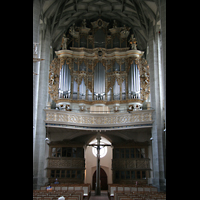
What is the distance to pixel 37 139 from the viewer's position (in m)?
20.5

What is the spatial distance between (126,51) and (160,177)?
1230 cm

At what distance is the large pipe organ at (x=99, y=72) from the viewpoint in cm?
2423

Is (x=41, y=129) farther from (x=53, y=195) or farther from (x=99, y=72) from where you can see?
(x=53, y=195)

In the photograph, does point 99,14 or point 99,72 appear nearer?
point 99,72

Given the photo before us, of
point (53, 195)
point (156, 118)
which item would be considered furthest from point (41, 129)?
point (156, 118)

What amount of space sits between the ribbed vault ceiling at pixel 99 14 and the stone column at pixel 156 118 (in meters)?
2.37

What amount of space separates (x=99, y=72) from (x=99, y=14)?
640cm

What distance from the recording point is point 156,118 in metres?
21.0

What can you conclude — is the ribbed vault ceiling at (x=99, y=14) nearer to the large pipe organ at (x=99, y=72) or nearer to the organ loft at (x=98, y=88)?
the organ loft at (x=98, y=88)

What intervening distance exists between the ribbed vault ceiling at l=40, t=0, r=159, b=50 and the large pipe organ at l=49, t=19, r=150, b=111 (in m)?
0.89

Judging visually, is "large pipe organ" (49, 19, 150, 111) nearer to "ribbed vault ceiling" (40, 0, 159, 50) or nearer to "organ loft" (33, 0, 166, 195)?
"organ loft" (33, 0, 166, 195)

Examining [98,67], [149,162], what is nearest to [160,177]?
[149,162]

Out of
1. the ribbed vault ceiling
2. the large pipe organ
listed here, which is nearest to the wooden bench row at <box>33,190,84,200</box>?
the large pipe organ
